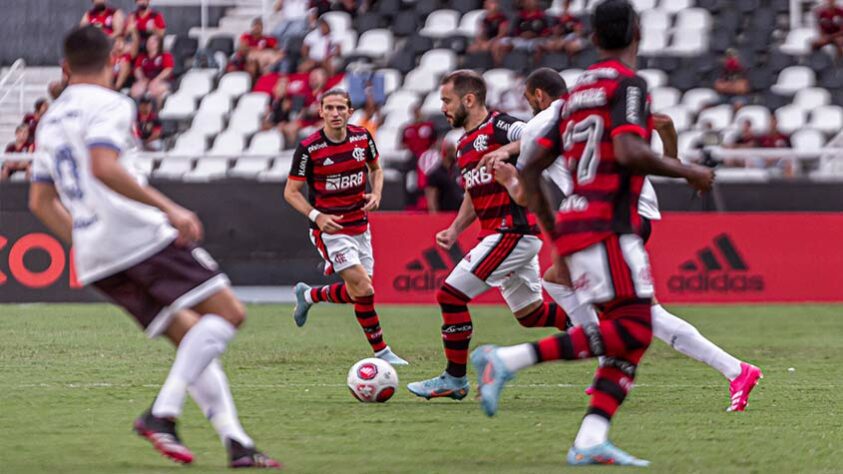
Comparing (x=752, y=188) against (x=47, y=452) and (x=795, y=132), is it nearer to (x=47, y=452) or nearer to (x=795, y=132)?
(x=795, y=132)

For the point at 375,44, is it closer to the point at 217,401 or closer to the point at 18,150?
the point at 18,150

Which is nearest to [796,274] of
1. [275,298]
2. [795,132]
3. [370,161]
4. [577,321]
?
[795,132]

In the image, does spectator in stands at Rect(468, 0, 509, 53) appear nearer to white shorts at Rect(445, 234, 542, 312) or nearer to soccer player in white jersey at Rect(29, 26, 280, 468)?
white shorts at Rect(445, 234, 542, 312)

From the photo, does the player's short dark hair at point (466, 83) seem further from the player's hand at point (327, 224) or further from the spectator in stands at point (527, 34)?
the spectator in stands at point (527, 34)

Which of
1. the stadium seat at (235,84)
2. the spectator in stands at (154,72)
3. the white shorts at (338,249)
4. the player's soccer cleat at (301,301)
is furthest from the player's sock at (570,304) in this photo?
the stadium seat at (235,84)

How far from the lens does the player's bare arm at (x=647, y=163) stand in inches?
247

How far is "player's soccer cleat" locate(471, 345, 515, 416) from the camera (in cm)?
644

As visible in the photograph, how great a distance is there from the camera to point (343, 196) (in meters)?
12.4

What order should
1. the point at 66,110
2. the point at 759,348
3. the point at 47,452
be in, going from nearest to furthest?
the point at 66,110 < the point at 47,452 < the point at 759,348

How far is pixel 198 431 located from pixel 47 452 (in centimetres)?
104

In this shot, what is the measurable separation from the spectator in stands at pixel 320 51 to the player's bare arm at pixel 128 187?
17.9 m

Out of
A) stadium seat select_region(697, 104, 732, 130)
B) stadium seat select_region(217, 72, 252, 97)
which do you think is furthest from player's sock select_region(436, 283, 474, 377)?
stadium seat select_region(217, 72, 252, 97)

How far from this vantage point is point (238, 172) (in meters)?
21.7

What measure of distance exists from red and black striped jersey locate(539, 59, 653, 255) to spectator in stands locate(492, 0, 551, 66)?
18343 millimetres
